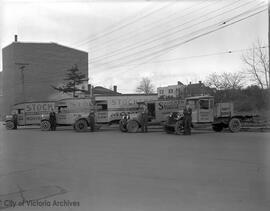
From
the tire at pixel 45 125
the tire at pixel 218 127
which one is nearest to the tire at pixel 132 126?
the tire at pixel 218 127

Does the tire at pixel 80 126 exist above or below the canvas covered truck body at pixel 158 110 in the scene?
below

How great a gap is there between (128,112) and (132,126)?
342cm

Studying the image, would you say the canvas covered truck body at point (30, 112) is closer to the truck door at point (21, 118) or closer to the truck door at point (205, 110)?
the truck door at point (21, 118)

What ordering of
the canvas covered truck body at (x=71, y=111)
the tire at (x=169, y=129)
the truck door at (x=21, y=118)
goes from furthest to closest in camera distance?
the truck door at (x=21, y=118)
the canvas covered truck body at (x=71, y=111)
the tire at (x=169, y=129)

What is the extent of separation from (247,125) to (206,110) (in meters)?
5.38

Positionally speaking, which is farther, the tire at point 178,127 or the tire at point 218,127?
the tire at point 218,127

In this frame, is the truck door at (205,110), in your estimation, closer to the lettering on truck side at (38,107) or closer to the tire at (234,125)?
the tire at (234,125)

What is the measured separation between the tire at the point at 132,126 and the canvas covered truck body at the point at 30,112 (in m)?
10.3

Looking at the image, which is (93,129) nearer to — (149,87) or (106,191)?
(106,191)

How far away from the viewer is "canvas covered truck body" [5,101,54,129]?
3459 cm

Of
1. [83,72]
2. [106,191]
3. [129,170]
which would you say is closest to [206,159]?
[129,170]

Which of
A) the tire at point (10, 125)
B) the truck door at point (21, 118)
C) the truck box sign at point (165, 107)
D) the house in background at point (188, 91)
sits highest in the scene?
the house in background at point (188, 91)

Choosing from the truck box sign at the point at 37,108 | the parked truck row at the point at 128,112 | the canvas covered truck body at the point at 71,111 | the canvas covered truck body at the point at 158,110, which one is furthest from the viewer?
the truck box sign at the point at 37,108

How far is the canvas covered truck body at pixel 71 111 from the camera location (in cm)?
3044
